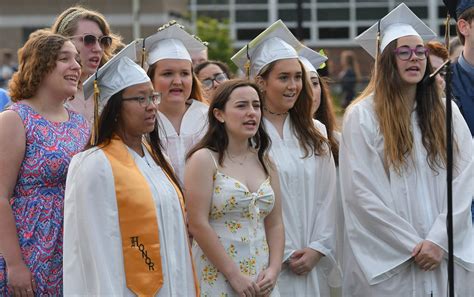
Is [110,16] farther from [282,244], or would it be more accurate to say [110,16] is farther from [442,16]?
[282,244]

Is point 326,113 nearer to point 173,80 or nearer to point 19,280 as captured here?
point 173,80

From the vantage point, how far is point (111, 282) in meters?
5.46

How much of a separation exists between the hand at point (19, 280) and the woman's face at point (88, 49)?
1.53 metres

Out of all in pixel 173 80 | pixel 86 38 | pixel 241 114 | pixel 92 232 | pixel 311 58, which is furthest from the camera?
pixel 311 58

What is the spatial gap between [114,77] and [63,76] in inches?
19.9

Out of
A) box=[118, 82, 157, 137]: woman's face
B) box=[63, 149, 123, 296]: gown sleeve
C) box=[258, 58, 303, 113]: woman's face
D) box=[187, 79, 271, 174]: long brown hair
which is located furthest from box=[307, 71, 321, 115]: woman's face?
box=[63, 149, 123, 296]: gown sleeve

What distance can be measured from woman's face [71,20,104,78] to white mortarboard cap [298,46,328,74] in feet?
A: 4.54

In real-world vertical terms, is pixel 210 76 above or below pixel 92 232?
above

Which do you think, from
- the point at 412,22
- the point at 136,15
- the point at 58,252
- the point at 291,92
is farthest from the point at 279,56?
the point at 136,15

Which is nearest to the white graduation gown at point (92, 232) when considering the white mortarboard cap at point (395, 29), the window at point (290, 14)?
the white mortarboard cap at point (395, 29)

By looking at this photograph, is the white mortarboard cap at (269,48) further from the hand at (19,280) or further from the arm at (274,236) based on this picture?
the hand at (19,280)

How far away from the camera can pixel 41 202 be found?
6.05 metres

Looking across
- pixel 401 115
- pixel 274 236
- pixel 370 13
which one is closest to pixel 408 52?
pixel 401 115

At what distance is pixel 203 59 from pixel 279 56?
6.49ft
